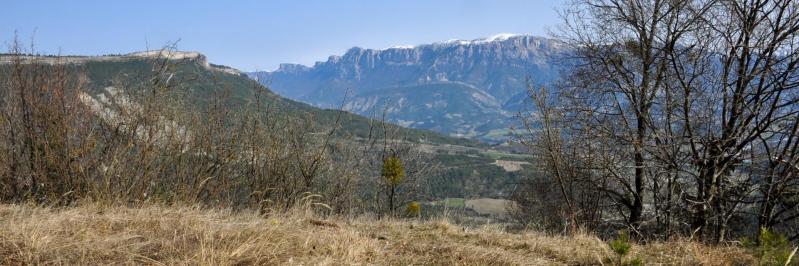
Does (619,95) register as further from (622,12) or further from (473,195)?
(473,195)

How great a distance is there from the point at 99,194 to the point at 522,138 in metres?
6.45

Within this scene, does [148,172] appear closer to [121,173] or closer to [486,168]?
[121,173]

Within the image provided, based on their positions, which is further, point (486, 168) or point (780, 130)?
point (486, 168)

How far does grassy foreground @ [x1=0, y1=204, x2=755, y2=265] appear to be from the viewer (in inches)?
132

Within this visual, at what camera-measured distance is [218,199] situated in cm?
752

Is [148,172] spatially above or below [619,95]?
below

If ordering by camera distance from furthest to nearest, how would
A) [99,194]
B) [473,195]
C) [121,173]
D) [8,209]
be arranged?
[473,195] < [121,173] < [99,194] < [8,209]

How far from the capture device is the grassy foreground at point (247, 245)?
334 centimetres

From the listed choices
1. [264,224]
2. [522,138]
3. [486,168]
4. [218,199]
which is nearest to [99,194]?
[218,199]

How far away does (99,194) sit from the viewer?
19.2 ft

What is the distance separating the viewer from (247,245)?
3.48 meters

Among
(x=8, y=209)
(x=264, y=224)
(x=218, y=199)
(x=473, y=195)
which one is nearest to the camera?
(x=264, y=224)

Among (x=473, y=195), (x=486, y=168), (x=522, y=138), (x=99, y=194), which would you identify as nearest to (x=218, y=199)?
(x=99, y=194)

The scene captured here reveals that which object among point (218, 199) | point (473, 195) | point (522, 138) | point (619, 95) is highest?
point (619, 95)
